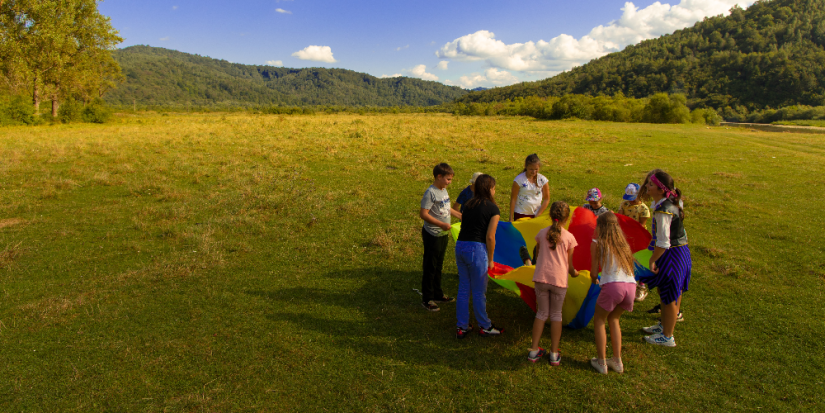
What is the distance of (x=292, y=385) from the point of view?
428 cm

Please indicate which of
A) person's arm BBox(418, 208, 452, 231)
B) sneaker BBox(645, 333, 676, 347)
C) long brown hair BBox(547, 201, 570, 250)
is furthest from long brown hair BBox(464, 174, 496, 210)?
sneaker BBox(645, 333, 676, 347)

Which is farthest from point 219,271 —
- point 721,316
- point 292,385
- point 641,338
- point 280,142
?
point 280,142

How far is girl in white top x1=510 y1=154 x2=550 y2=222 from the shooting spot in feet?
21.9

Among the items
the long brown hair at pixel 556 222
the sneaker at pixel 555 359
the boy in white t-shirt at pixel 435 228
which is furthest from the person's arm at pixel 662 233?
the boy in white t-shirt at pixel 435 228

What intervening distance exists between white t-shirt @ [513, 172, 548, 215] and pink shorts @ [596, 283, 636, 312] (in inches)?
104

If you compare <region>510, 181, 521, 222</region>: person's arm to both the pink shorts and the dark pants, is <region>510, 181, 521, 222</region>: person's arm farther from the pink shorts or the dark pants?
the pink shorts

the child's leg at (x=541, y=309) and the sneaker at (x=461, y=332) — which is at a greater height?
the child's leg at (x=541, y=309)

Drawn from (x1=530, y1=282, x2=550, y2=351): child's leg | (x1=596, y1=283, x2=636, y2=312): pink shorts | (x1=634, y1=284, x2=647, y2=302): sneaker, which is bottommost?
(x1=634, y1=284, x2=647, y2=302): sneaker

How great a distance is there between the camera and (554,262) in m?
4.36

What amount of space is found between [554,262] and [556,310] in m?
0.60

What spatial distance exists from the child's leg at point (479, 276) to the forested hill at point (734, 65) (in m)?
110

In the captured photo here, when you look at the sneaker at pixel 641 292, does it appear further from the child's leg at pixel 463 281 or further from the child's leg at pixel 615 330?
the child's leg at pixel 463 281

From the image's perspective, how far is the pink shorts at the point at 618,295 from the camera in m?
4.14

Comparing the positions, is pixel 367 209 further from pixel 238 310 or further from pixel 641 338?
pixel 641 338
